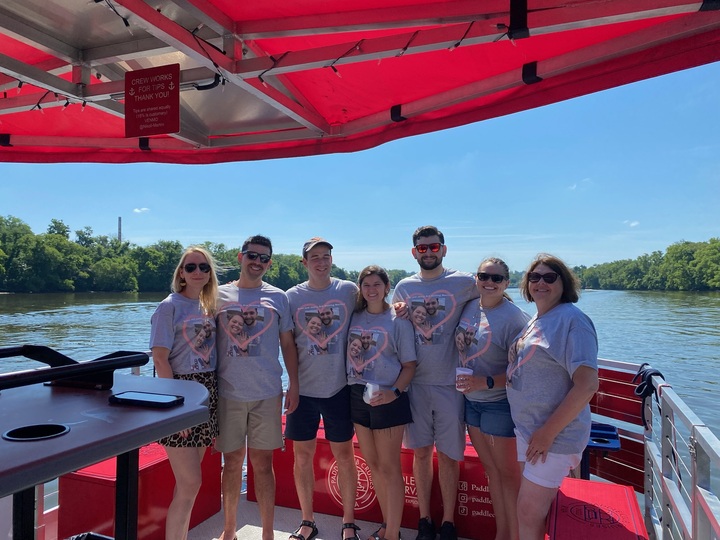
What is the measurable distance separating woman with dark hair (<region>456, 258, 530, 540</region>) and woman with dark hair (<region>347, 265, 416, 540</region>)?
1.00 ft

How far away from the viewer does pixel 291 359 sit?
2.57m

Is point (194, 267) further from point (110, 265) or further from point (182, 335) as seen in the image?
point (110, 265)

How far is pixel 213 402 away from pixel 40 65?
1.79 meters

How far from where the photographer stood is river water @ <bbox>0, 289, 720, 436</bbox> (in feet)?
56.4

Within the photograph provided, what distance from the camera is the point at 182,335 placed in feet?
7.47

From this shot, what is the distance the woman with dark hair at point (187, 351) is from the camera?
2162 mm

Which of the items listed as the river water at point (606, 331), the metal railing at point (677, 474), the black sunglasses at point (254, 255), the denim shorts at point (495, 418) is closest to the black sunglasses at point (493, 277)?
the denim shorts at point (495, 418)

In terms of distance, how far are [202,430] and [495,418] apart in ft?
4.42

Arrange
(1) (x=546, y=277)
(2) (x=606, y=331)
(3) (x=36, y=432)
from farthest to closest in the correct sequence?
(2) (x=606, y=331) < (1) (x=546, y=277) < (3) (x=36, y=432)

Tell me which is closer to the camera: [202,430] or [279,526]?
[202,430]

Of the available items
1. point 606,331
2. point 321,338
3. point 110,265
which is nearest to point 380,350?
point 321,338

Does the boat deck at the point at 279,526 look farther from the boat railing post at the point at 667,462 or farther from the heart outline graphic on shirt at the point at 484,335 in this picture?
the boat railing post at the point at 667,462

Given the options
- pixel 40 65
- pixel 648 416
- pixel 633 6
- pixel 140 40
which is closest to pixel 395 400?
pixel 648 416

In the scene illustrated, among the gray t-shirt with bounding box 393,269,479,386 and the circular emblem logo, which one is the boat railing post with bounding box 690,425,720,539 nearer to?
the gray t-shirt with bounding box 393,269,479,386
